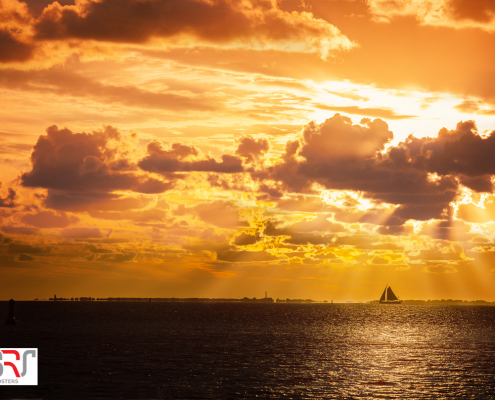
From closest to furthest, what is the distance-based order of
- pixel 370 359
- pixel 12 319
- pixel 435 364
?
pixel 435 364, pixel 370 359, pixel 12 319

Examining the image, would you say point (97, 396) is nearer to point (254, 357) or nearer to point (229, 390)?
point (229, 390)

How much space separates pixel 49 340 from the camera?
112 m

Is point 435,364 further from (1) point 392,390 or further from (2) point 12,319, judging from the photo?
(2) point 12,319

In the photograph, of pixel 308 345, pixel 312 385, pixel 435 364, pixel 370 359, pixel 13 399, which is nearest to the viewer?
pixel 13 399

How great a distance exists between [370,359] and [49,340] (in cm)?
6420

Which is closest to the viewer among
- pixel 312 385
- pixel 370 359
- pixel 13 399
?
pixel 13 399

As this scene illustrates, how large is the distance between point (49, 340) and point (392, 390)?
7626 cm

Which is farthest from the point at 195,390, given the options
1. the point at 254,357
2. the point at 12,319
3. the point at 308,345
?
the point at 12,319

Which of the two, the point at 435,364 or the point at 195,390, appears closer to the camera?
the point at 195,390

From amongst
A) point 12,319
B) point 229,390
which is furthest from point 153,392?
point 12,319

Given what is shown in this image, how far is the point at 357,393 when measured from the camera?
58562mm

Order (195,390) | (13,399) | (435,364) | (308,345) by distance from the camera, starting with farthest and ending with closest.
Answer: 1. (308,345)
2. (435,364)
3. (195,390)
4. (13,399)

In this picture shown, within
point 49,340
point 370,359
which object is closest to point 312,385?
point 370,359

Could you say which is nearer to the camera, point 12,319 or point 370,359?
point 370,359
